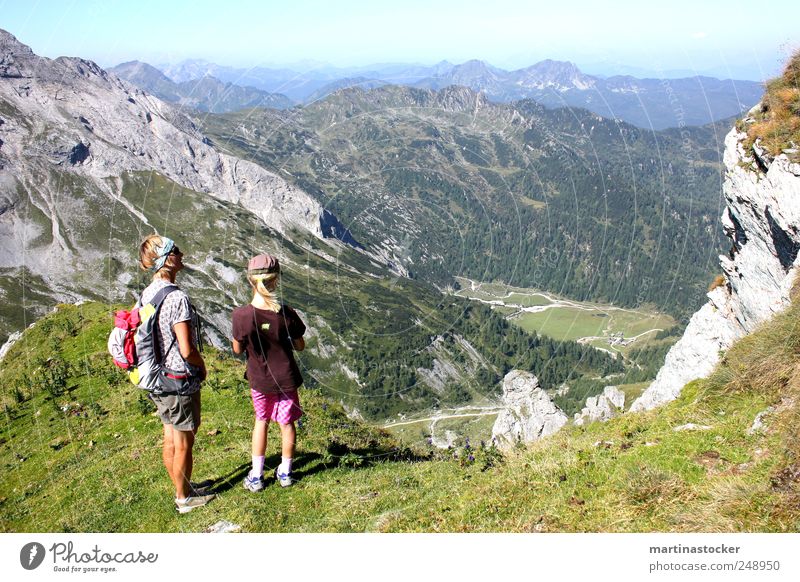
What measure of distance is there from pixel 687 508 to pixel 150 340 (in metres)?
8.69

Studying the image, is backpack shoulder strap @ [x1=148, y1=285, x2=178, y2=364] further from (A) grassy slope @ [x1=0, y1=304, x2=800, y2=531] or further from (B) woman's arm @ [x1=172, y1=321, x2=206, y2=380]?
(A) grassy slope @ [x1=0, y1=304, x2=800, y2=531]

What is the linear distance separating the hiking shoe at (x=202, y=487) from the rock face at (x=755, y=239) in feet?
55.4

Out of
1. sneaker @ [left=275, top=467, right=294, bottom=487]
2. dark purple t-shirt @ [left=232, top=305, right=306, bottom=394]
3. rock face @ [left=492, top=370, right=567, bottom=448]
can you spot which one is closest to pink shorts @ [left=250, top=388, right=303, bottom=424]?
dark purple t-shirt @ [left=232, top=305, right=306, bottom=394]

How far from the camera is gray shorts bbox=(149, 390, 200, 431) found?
30.9 feet

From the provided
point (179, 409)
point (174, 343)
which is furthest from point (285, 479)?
point (174, 343)

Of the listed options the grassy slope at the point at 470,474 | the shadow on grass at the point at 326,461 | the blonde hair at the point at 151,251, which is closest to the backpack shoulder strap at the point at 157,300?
the blonde hair at the point at 151,251

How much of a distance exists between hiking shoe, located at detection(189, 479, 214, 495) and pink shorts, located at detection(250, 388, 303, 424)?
2005mm

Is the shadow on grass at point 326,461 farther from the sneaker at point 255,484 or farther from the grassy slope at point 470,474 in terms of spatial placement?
the sneaker at point 255,484

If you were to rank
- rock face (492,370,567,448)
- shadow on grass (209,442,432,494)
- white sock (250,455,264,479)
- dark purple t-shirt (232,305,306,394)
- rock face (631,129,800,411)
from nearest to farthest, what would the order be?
dark purple t-shirt (232,305,306,394)
white sock (250,455,264,479)
shadow on grass (209,442,432,494)
rock face (631,129,800,411)
rock face (492,370,567,448)

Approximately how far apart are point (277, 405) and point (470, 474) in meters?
4.05

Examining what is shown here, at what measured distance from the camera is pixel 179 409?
9.52 meters

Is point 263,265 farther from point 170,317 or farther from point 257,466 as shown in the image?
point 257,466

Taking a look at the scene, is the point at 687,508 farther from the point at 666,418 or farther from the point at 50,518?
the point at 50,518

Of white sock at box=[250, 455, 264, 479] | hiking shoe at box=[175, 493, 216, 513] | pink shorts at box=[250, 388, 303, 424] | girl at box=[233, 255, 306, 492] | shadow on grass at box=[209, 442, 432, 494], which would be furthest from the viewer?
shadow on grass at box=[209, 442, 432, 494]
